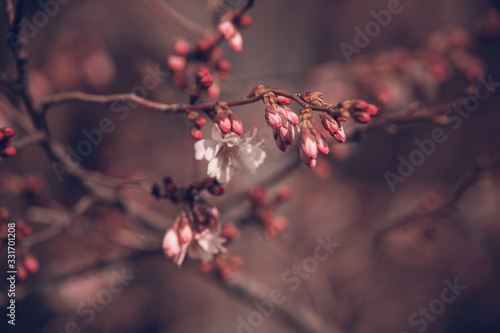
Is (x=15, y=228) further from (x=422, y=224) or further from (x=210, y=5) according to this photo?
(x=422, y=224)

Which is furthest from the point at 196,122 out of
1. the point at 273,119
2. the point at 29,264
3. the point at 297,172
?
the point at 297,172

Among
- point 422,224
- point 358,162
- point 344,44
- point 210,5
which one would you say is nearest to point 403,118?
point 422,224

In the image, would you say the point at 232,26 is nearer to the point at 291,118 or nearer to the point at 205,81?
the point at 205,81

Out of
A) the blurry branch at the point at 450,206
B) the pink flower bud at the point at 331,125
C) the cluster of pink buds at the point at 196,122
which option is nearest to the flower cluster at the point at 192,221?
the cluster of pink buds at the point at 196,122

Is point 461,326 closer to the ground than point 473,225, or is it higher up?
closer to the ground

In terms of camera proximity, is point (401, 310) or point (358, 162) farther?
point (358, 162)

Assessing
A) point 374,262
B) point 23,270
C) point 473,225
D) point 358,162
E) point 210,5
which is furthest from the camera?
point 358,162
